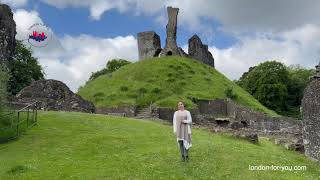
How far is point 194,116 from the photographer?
62562 millimetres

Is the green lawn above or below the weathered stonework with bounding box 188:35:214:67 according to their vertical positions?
below

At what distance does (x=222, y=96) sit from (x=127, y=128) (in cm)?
3981

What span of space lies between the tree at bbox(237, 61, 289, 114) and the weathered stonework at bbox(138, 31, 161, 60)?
27.4 metres

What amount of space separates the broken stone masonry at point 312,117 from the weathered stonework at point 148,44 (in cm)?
6285

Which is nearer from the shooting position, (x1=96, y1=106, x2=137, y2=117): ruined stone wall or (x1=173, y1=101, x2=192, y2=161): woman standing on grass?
(x1=173, y1=101, x2=192, y2=161): woman standing on grass

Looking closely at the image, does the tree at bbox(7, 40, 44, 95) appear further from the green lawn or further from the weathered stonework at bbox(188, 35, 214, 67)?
the green lawn

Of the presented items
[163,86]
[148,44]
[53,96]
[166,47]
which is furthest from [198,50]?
[53,96]

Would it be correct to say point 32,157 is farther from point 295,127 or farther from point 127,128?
point 295,127

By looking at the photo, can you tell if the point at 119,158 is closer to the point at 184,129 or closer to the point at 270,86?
the point at 184,129

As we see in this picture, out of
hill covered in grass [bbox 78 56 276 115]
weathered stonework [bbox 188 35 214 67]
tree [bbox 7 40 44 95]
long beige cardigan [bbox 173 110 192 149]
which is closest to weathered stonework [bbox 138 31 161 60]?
hill covered in grass [bbox 78 56 276 115]

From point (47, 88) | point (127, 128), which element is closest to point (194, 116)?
point (47, 88)

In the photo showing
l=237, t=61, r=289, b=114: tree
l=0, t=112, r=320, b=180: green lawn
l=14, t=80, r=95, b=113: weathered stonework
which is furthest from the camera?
l=237, t=61, r=289, b=114: tree

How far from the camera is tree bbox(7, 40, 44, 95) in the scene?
73.8 meters

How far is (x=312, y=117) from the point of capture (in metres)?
27.4
